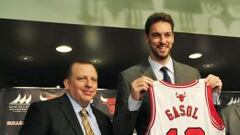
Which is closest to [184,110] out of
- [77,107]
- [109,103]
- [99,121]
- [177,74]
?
[177,74]

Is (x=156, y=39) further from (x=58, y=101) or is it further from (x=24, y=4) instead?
(x=24, y=4)

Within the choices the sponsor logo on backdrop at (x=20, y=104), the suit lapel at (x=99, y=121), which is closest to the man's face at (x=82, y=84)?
the suit lapel at (x=99, y=121)

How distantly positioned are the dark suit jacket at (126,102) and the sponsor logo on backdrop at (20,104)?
7.30 feet

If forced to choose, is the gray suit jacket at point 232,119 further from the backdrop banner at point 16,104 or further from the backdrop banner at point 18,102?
the backdrop banner at point 16,104

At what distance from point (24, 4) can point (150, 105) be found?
6.14ft

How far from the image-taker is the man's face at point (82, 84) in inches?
93.5

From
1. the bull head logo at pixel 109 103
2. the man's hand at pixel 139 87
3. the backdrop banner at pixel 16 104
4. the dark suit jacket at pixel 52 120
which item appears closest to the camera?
the man's hand at pixel 139 87

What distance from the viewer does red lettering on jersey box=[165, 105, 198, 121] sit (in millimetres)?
2051

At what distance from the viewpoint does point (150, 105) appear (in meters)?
2.05

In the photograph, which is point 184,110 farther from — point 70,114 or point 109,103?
point 109,103

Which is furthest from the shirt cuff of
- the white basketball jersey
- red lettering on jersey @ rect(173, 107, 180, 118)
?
red lettering on jersey @ rect(173, 107, 180, 118)

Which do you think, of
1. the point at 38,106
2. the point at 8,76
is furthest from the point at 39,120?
the point at 8,76

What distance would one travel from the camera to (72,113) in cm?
229

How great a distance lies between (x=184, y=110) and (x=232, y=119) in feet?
1.56
